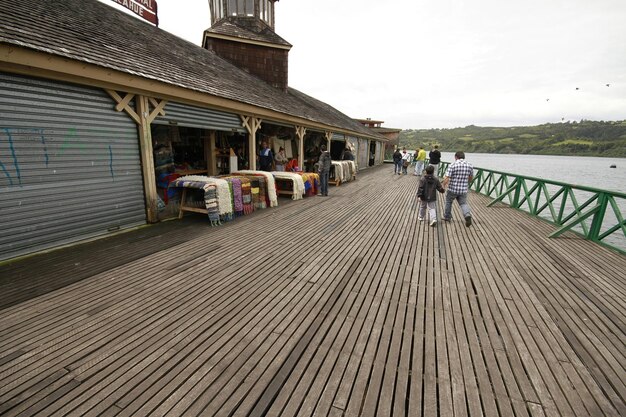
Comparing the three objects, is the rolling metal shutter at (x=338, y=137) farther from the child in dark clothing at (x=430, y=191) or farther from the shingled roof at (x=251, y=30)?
the child in dark clothing at (x=430, y=191)

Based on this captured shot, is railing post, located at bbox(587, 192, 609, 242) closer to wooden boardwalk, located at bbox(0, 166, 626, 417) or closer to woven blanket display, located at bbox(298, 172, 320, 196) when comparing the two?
wooden boardwalk, located at bbox(0, 166, 626, 417)

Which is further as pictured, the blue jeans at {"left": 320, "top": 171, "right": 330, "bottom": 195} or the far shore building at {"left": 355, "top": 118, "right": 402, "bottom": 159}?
the far shore building at {"left": 355, "top": 118, "right": 402, "bottom": 159}

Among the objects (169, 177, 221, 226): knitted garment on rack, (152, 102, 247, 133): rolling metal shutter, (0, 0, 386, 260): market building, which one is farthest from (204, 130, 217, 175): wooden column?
(169, 177, 221, 226): knitted garment on rack

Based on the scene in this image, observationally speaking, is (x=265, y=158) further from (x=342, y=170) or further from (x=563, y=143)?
(x=563, y=143)

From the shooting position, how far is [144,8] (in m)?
9.59

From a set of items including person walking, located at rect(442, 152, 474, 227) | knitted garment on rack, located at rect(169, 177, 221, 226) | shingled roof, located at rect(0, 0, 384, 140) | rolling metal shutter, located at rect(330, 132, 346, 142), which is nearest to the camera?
shingled roof, located at rect(0, 0, 384, 140)

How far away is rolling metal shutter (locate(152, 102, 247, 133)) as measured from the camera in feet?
20.6

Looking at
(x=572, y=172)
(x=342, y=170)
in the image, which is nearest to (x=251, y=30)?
(x=342, y=170)

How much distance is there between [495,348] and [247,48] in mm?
15749

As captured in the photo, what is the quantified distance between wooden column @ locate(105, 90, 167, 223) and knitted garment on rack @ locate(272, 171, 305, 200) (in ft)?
13.6

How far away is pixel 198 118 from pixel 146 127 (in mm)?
1530

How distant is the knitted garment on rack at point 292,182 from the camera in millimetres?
9523

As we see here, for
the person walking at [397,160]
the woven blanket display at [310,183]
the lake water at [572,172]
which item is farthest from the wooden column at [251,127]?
the lake water at [572,172]

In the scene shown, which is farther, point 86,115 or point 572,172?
point 572,172
